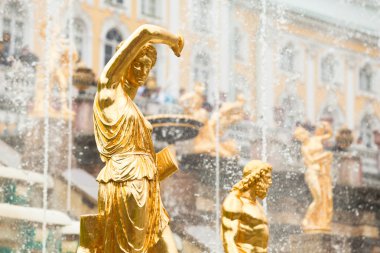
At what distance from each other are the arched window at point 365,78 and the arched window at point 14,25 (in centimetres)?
1499

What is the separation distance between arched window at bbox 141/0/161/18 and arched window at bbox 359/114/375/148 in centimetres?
687

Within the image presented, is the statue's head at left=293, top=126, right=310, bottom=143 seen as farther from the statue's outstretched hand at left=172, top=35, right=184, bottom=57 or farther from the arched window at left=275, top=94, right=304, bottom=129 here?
the statue's outstretched hand at left=172, top=35, right=184, bottom=57

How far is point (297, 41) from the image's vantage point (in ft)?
91.4

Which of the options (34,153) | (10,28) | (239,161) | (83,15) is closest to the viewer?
(34,153)

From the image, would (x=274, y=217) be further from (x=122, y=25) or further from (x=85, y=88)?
(x=122, y=25)

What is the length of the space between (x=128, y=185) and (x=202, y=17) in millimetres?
16562

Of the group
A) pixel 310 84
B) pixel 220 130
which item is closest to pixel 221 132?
pixel 220 130

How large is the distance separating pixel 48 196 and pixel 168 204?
212 cm

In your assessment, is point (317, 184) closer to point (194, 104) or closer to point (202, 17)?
point (194, 104)

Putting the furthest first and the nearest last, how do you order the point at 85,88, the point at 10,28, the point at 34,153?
1. the point at 10,28
2. the point at 85,88
3. the point at 34,153

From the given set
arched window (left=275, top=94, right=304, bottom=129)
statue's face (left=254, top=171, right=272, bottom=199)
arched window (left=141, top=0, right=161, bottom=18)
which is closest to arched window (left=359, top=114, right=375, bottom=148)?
arched window (left=275, top=94, right=304, bottom=129)

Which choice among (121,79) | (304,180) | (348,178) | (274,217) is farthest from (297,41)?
(121,79)

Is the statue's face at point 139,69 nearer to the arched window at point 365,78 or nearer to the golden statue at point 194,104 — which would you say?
the golden statue at point 194,104

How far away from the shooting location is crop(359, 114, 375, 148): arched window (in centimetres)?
2858
